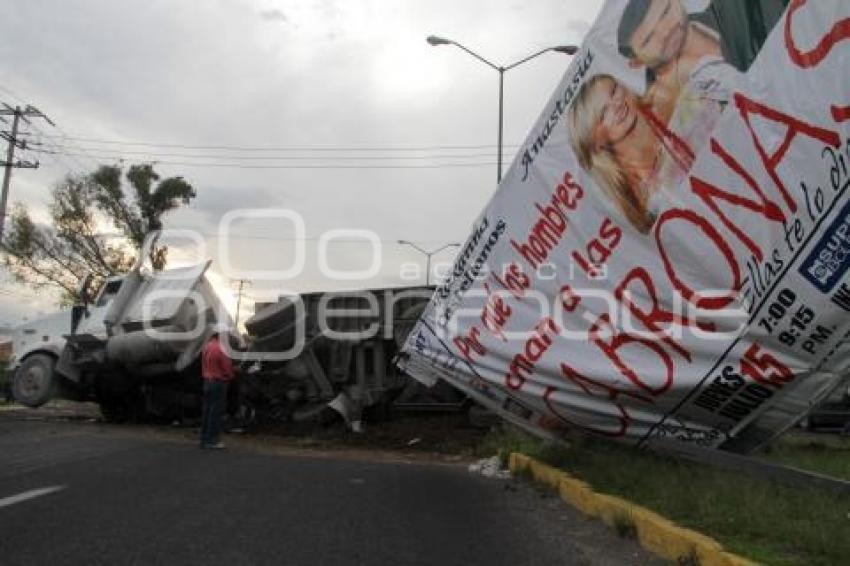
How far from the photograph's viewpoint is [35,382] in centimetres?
1761

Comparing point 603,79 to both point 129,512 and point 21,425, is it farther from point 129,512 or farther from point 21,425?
point 21,425

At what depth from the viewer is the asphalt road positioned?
606cm

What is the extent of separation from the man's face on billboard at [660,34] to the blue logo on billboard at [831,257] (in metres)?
1.92

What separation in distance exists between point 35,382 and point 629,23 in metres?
13.7

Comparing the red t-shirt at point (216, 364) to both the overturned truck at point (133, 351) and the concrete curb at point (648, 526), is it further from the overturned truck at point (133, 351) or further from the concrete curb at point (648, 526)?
the concrete curb at point (648, 526)

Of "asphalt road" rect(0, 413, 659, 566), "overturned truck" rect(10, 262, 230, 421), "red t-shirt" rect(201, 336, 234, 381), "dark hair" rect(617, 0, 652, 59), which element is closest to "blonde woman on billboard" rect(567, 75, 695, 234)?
"dark hair" rect(617, 0, 652, 59)

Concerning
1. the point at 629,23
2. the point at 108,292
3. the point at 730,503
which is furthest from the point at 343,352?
the point at 730,503

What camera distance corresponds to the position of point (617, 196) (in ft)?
25.8

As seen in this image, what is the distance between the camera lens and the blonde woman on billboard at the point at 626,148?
293 inches

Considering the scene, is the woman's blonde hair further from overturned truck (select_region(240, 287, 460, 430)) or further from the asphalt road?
overturned truck (select_region(240, 287, 460, 430))

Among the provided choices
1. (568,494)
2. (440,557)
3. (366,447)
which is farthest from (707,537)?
(366,447)

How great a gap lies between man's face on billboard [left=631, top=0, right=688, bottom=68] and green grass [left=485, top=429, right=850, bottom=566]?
334cm

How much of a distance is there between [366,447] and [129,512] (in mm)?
7540

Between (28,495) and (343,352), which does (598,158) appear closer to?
(28,495)
